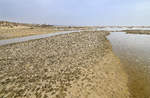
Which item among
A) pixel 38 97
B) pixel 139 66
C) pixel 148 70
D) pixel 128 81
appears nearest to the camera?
pixel 38 97

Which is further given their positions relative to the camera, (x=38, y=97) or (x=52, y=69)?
(x=52, y=69)

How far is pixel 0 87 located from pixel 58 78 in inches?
145

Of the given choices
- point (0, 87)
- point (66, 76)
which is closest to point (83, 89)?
point (66, 76)

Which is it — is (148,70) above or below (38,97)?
above

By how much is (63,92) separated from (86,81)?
5.88 ft

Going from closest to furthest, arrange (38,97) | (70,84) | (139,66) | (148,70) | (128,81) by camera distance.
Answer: (38,97)
(70,84)
(128,81)
(148,70)
(139,66)

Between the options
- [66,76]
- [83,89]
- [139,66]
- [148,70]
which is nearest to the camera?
[83,89]

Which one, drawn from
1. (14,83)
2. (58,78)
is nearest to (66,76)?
(58,78)

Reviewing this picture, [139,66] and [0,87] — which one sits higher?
[139,66]

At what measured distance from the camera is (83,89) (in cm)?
502

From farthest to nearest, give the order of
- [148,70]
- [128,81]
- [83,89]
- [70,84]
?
[148,70], [128,81], [70,84], [83,89]

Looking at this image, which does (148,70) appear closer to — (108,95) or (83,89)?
(108,95)

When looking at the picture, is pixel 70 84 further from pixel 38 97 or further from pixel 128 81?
pixel 128 81

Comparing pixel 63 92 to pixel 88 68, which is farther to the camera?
pixel 88 68
